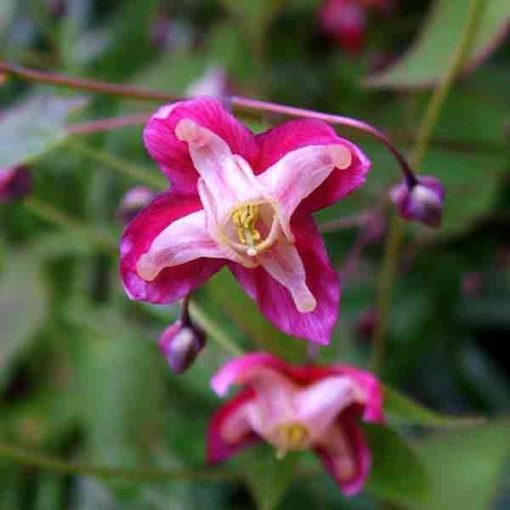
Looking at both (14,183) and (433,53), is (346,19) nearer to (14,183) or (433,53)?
(433,53)

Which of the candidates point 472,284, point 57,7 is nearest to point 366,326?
point 472,284

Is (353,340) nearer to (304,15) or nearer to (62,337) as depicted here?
(62,337)

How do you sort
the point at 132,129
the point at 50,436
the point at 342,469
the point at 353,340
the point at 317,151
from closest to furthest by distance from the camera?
the point at 317,151 < the point at 342,469 < the point at 353,340 < the point at 132,129 < the point at 50,436

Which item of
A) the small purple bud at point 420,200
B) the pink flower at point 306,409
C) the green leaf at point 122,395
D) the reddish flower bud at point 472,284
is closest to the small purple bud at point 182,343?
the pink flower at point 306,409

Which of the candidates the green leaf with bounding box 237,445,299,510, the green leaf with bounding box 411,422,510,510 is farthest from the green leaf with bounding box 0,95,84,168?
the green leaf with bounding box 411,422,510,510

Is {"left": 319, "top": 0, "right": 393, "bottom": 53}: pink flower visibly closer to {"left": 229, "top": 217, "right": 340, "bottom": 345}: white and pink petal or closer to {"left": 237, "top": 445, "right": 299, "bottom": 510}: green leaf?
{"left": 237, "top": 445, "right": 299, "bottom": 510}: green leaf

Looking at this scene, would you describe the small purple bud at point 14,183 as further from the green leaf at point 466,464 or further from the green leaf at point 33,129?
the green leaf at point 466,464

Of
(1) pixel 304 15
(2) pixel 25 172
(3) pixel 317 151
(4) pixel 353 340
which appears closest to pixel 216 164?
(3) pixel 317 151
